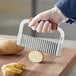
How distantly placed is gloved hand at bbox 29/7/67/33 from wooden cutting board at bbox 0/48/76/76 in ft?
0.43

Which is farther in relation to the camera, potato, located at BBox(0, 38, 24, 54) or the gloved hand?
potato, located at BBox(0, 38, 24, 54)

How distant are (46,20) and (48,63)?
17 cm

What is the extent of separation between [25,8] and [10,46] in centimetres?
113

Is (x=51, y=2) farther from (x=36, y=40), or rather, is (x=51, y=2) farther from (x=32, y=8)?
(x=36, y=40)

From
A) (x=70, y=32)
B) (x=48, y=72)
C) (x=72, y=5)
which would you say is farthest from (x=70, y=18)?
(x=70, y=32)

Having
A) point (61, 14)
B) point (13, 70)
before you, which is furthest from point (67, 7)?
point (13, 70)

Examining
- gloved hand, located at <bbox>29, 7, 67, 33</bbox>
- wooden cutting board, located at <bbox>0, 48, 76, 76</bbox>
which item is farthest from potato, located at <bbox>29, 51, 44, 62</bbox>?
gloved hand, located at <bbox>29, 7, 67, 33</bbox>

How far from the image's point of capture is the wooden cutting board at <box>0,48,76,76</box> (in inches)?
32.2

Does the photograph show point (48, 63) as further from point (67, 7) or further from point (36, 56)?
point (67, 7)

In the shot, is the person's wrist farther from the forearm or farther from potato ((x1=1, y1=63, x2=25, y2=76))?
potato ((x1=1, y1=63, x2=25, y2=76))

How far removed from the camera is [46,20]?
77cm

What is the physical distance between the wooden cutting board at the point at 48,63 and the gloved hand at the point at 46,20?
13 cm

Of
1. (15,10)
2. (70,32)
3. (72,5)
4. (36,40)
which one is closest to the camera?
(72,5)

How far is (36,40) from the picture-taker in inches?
34.0
